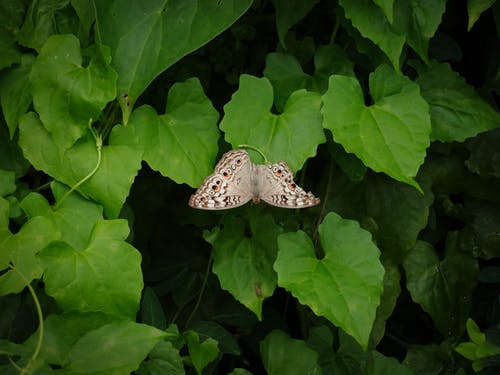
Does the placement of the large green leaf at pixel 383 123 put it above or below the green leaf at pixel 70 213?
above

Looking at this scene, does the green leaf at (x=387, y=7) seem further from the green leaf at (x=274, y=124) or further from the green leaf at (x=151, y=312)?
the green leaf at (x=151, y=312)

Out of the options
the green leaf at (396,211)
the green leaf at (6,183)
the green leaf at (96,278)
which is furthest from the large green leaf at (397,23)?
the green leaf at (6,183)

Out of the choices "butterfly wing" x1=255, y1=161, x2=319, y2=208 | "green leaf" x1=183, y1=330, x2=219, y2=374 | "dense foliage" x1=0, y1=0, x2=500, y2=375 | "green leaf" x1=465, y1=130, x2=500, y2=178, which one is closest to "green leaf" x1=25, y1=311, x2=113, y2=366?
"dense foliage" x1=0, y1=0, x2=500, y2=375

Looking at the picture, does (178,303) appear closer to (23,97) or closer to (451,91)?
(23,97)

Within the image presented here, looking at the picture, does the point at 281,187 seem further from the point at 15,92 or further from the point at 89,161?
the point at 15,92

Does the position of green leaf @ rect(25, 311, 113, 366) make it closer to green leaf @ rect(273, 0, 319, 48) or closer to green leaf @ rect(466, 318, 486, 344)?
green leaf @ rect(273, 0, 319, 48)
